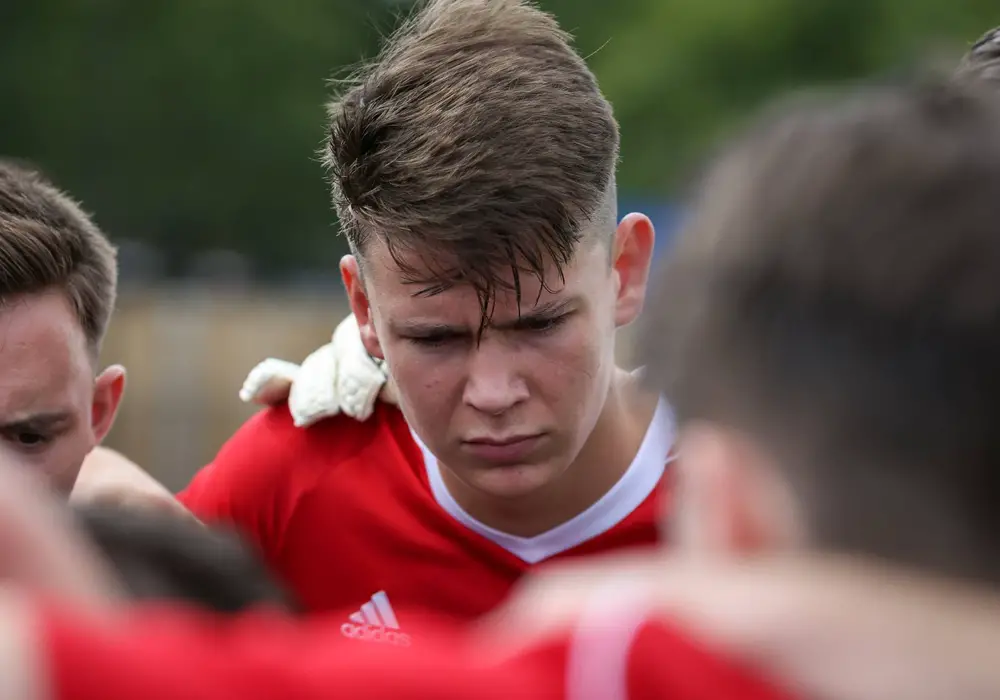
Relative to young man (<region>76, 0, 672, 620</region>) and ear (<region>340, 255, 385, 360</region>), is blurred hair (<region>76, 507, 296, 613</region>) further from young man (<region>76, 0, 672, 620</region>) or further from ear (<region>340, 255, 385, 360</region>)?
ear (<region>340, 255, 385, 360</region>)

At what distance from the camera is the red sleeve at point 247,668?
0.85 metres

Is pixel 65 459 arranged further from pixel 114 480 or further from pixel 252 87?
pixel 252 87

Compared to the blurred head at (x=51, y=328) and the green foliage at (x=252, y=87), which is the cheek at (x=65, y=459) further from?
the green foliage at (x=252, y=87)

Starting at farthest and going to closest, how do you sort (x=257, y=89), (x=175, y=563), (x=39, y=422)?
(x=257, y=89)
(x=39, y=422)
(x=175, y=563)

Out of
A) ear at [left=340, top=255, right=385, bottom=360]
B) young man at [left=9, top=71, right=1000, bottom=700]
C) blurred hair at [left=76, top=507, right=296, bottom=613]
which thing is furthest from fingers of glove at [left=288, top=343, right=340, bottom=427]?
young man at [left=9, top=71, right=1000, bottom=700]

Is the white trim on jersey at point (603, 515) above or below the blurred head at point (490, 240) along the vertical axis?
below

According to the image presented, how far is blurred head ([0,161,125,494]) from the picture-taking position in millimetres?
2709

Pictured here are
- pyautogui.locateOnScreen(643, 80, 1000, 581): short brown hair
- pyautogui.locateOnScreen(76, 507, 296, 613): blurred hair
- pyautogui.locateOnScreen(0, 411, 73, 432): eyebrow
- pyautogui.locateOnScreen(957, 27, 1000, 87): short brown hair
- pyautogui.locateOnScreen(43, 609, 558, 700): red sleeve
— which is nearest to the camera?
pyautogui.locateOnScreen(43, 609, 558, 700): red sleeve

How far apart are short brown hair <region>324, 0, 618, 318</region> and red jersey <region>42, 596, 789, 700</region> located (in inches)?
65.1

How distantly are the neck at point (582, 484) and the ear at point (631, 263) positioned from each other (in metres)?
0.16

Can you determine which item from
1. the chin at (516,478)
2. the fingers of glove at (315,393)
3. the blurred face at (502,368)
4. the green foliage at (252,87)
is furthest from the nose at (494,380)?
the green foliage at (252,87)

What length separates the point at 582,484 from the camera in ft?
9.68

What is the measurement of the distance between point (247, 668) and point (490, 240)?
1.77 meters

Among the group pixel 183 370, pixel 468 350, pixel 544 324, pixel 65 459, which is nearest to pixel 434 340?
pixel 468 350
